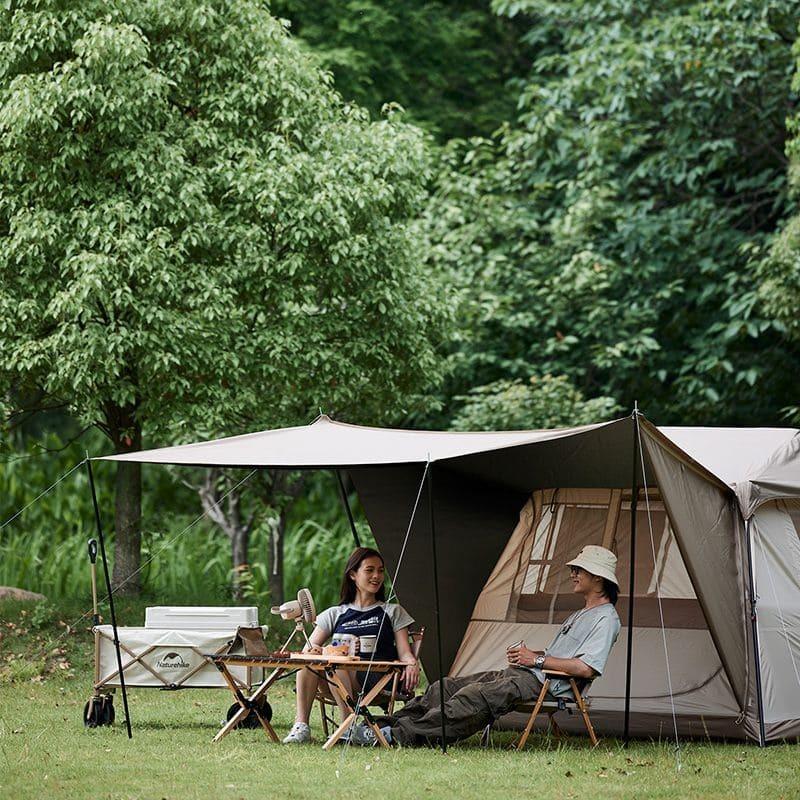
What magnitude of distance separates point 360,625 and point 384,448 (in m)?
0.91

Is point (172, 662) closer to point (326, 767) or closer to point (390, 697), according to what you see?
point (390, 697)

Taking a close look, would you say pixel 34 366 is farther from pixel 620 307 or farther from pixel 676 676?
pixel 620 307

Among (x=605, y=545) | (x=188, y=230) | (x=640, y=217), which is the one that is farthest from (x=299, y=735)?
(x=640, y=217)

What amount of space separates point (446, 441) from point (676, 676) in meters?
1.72

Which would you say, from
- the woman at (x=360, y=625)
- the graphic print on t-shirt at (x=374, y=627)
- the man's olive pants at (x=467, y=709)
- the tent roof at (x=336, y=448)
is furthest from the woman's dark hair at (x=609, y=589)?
the graphic print on t-shirt at (x=374, y=627)

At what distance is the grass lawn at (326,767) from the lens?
560cm

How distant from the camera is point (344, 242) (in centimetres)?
1036

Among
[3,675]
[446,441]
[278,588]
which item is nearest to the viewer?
[446,441]

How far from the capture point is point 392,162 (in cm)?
1090

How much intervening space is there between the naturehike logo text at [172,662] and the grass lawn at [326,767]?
0.34 metres

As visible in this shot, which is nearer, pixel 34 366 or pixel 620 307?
pixel 34 366

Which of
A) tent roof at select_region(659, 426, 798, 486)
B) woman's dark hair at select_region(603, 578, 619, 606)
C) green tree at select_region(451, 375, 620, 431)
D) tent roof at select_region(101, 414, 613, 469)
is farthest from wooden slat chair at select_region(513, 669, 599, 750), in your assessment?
green tree at select_region(451, 375, 620, 431)

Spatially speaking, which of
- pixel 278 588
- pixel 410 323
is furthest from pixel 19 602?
pixel 410 323

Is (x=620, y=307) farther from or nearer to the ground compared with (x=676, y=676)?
farther from the ground
